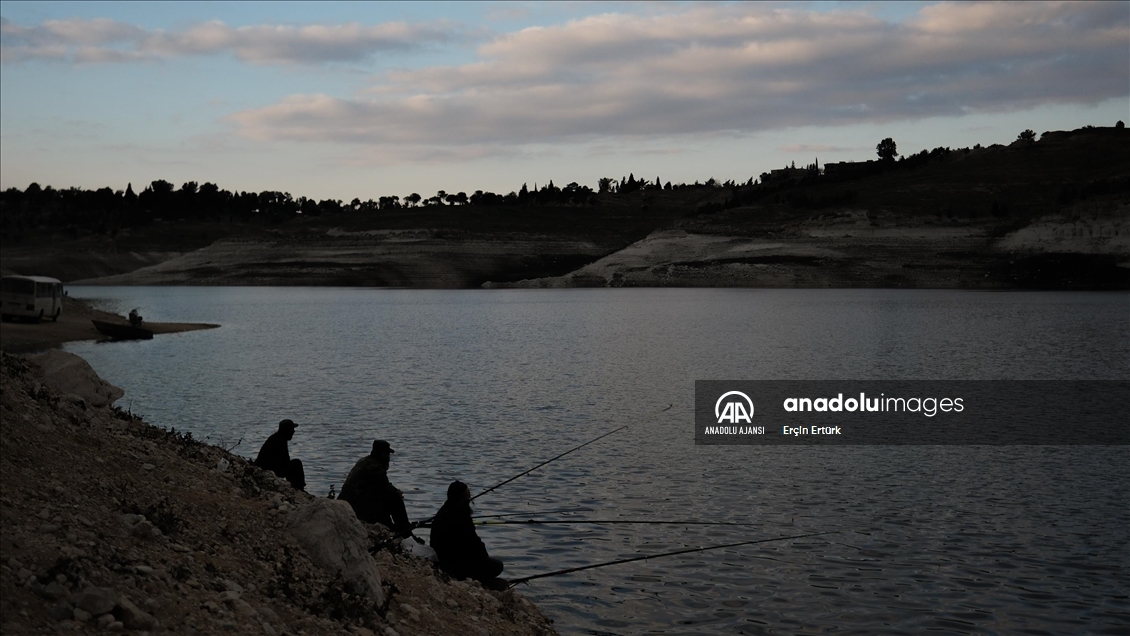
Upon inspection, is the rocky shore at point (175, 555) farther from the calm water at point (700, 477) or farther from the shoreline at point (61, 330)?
the shoreline at point (61, 330)

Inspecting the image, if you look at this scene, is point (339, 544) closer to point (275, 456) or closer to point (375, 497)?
point (375, 497)

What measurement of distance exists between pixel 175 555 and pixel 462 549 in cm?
424

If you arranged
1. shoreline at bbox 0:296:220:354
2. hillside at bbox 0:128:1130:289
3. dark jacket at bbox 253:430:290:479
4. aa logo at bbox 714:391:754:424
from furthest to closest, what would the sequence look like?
hillside at bbox 0:128:1130:289, shoreline at bbox 0:296:220:354, aa logo at bbox 714:391:754:424, dark jacket at bbox 253:430:290:479

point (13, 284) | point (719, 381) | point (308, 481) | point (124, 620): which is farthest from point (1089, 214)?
point (124, 620)

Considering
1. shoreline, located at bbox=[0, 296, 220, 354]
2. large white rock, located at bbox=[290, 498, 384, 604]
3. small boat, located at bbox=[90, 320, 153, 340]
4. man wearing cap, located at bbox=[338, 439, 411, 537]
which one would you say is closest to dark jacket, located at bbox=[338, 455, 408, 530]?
man wearing cap, located at bbox=[338, 439, 411, 537]

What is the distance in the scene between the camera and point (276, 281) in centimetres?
19462

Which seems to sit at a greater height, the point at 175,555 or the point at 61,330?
the point at 175,555

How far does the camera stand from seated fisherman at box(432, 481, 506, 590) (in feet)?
41.7

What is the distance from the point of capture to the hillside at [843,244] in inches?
5546

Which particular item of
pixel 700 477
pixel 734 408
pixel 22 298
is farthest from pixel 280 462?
pixel 22 298

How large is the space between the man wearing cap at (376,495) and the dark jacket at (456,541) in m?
1.06

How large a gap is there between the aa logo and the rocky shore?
19.0 meters

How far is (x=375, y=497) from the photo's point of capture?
1399cm

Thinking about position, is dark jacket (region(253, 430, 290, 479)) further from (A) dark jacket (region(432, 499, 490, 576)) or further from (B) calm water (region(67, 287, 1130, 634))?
(A) dark jacket (region(432, 499, 490, 576))
